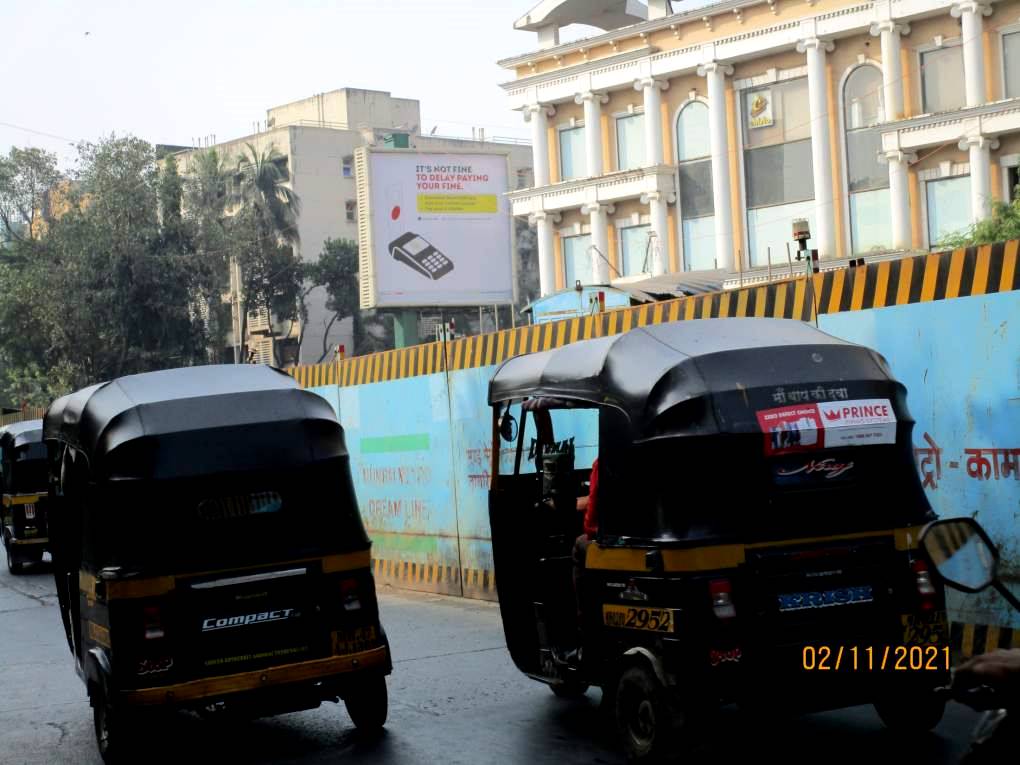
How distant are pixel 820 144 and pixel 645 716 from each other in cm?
3447

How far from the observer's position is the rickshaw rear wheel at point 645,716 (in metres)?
7.02

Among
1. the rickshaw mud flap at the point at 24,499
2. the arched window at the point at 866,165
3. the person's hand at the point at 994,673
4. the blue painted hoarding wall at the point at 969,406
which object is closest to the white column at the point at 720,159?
the arched window at the point at 866,165

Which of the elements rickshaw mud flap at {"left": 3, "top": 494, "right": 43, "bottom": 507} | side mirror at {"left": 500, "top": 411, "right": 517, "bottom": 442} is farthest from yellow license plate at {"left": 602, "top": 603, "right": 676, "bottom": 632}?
rickshaw mud flap at {"left": 3, "top": 494, "right": 43, "bottom": 507}

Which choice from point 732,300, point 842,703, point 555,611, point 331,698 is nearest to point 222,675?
point 331,698

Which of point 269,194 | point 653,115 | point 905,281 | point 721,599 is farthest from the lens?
point 269,194

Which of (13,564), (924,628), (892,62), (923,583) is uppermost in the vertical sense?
(892,62)

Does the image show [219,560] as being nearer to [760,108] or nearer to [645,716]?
[645,716]

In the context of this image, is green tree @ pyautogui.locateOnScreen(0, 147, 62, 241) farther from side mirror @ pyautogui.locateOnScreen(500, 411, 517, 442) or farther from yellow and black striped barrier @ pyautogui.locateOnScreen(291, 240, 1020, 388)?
side mirror @ pyautogui.locateOnScreen(500, 411, 517, 442)

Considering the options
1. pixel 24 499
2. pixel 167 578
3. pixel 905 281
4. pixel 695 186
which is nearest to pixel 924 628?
pixel 905 281

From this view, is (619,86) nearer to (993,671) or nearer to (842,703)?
(842,703)

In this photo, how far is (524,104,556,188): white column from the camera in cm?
4647

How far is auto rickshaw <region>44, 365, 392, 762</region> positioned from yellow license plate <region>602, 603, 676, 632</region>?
1.77 meters

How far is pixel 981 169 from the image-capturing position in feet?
117

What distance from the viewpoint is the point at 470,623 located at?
45.4 ft
